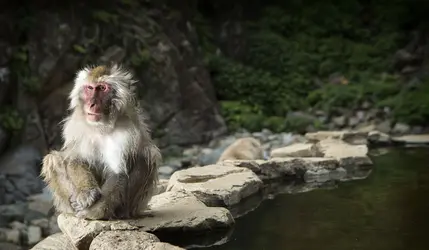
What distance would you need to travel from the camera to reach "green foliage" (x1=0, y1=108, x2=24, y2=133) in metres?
9.52

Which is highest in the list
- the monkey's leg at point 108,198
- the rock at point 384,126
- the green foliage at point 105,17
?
the green foliage at point 105,17

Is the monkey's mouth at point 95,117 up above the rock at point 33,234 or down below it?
above

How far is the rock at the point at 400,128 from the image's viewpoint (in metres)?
10.2

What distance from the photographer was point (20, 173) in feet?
31.0

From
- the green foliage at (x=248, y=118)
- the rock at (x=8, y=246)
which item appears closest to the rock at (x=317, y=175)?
the rock at (x=8, y=246)

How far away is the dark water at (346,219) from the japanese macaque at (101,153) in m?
0.53

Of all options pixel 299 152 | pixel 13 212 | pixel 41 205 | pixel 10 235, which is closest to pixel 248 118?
pixel 41 205

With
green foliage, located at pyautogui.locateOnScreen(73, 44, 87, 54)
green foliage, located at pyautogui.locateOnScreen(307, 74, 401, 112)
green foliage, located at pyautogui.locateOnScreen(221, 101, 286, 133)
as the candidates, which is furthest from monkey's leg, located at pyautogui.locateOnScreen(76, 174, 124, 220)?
green foliage, located at pyautogui.locateOnScreen(307, 74, 401, 112)

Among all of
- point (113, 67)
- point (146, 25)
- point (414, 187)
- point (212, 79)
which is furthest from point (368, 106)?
point (113, 67)

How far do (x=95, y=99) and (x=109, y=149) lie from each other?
9.5 inches

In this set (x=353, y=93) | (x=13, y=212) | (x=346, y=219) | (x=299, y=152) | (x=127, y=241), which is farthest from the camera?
(x=353, y=93)

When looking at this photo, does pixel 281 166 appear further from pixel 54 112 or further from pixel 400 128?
pixel 400 128

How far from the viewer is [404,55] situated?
12.7 metres

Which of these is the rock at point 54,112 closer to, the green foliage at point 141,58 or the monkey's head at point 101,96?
the green foliage at point 141,58
